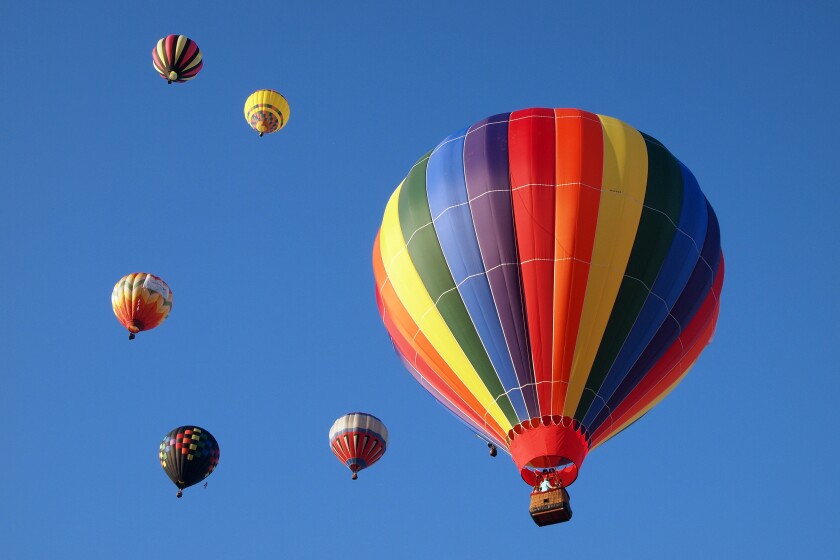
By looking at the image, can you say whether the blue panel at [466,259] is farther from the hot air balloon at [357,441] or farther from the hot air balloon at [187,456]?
the hot air balloon at [187,456]

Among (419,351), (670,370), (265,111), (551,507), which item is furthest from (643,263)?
(265,111)

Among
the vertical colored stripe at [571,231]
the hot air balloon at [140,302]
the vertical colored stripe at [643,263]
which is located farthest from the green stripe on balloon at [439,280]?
the hot air balloon at [140,302]

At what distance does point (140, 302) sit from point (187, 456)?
2.91 meters

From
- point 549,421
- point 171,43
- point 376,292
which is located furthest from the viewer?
point 171,43

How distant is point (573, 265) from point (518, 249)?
0.75 metres

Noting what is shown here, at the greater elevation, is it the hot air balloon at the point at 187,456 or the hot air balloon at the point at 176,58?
the hot air balloon at the point at 176,58

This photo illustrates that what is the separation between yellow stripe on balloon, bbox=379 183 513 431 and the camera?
1859cm

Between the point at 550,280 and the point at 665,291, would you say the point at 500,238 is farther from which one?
the point at 665,291

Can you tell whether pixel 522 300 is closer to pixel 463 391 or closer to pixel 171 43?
pixel 463 391

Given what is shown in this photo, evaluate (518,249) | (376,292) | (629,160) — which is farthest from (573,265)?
(376,292)

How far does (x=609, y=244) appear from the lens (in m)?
18.6

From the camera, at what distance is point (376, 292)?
813 inches

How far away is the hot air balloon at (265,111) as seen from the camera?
28.9 metres

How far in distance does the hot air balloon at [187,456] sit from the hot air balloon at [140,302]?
82.7 inches
